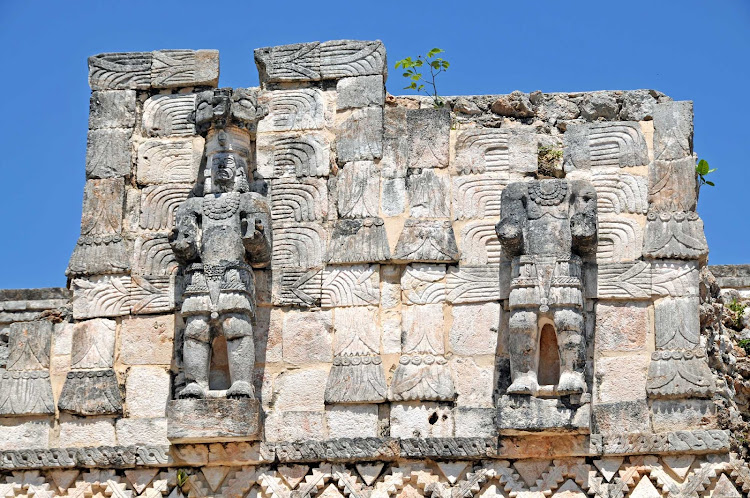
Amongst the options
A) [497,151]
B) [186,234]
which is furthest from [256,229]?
[497,151]

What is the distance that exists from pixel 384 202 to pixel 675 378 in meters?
2.84

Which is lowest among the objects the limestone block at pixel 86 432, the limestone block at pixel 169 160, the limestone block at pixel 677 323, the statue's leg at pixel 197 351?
the limestone block at pixel 86 432

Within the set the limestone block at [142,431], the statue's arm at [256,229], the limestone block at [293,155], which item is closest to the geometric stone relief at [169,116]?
the limestone block at [293,155]

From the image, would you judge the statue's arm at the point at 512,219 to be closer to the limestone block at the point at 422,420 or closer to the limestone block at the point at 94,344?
the limestone block at the point at 422,420

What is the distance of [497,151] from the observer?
1398 centimetres

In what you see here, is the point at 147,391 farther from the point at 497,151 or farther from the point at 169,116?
the point at 497,151

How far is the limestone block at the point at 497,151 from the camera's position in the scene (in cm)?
1391

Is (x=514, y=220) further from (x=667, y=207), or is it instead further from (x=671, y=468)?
(x=671, y=468)

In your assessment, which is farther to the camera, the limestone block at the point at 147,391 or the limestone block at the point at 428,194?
the limestone block at the point at 428,194

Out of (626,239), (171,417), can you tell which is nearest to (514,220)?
(626,239)

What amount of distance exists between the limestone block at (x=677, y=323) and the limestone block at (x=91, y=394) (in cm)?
444

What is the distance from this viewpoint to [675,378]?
12.9 m

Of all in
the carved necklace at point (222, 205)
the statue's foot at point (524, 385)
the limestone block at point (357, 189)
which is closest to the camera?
the statue's foot at point (524, 385)

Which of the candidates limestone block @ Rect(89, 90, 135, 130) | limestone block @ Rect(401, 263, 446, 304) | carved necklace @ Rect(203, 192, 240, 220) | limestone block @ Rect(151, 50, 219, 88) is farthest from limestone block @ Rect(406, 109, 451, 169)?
limestone block @ Rect(89, 90, 135, 130)
